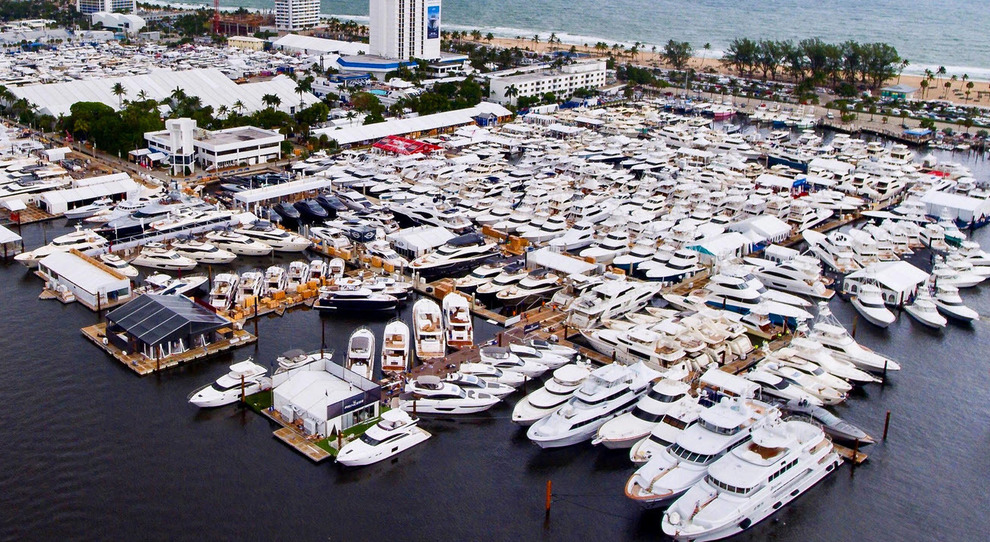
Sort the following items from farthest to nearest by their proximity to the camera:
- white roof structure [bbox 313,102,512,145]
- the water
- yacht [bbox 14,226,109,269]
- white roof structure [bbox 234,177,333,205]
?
the water → white roof structure [bbox 313,102,512,145] → white roof structure [bbox 234,177,333,205] → yacht [bbox 14,226,109,269]

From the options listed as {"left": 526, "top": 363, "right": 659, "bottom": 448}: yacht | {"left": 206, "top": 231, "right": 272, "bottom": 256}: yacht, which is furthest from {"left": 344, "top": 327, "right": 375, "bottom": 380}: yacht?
{"left": 206, "top": 231, "right": 272, "bottom": 256}: yacht

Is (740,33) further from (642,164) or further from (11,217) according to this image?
(11,217)

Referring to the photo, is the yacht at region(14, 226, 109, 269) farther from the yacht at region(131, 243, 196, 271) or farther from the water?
the water

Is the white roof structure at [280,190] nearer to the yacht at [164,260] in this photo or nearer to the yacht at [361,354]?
the yacht at [164,260]

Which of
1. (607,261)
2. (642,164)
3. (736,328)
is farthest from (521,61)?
(736,328)

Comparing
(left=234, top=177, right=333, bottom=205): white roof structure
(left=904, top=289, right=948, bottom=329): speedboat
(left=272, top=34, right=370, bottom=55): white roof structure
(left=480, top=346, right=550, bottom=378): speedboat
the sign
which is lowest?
(left=480, top=346, right=550, bottom=378): speedboat

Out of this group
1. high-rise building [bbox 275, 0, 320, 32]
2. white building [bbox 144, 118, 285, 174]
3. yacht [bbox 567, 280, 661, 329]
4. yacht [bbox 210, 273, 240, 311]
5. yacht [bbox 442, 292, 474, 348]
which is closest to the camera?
yacht [bbox 442, 292, 474, 348]

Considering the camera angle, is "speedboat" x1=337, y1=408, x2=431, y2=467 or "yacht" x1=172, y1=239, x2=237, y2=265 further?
"yacht" x1=172, y1=239, x2=237, y2=265

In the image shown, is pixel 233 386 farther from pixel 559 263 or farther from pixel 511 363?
pixel 559 263
